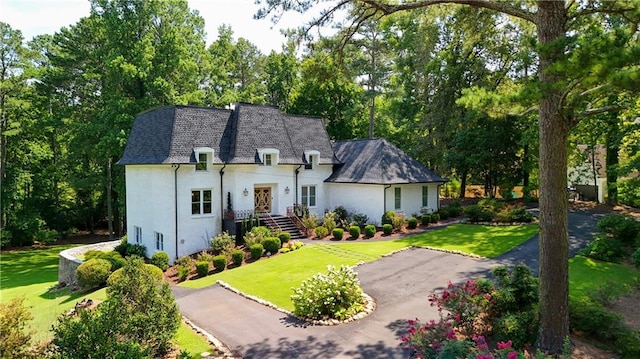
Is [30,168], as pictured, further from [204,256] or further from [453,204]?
[453,204]

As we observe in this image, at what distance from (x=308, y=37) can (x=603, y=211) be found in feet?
77.8

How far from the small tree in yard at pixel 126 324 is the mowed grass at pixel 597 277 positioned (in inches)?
417

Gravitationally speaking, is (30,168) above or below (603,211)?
above

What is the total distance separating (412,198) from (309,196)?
6.66 m

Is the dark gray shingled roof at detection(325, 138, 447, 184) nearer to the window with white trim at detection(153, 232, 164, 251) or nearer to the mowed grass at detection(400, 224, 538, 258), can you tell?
the mowed grass at detection(400, 224, 538, 258)

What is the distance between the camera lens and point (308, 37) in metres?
11.1

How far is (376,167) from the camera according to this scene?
25266 millimetres

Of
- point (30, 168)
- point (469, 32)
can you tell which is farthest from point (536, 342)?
point (30, 168)

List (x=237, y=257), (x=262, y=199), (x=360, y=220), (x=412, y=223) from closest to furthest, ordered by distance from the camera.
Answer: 1. (x=237, y=257)
2. (x=412, y=223)
3. (x=262, y=199)
4. (x=360, y=220)

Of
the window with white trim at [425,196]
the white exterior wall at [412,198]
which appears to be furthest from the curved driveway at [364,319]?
the window with white trim at [425,196]

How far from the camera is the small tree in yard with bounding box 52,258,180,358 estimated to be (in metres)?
6.94

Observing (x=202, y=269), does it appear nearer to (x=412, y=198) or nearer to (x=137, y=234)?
(x=137, y=234)

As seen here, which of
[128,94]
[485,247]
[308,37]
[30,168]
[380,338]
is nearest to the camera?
[380,338]

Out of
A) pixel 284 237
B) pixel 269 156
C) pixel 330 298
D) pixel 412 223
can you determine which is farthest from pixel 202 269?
pixel 412 223
